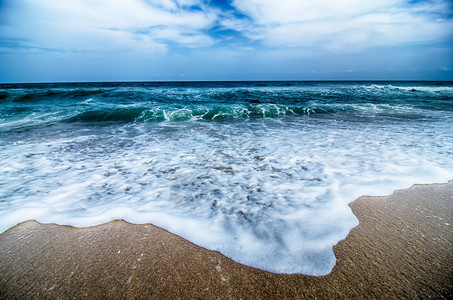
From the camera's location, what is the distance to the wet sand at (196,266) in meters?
1.40

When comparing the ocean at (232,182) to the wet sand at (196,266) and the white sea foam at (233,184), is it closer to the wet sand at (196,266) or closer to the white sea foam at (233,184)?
the white sea foam at (233,184)

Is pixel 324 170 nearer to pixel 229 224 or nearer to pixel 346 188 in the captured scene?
pixel 346 188

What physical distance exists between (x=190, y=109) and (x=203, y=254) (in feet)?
30.3

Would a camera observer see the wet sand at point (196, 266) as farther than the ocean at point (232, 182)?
No

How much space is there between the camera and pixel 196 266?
63.7 inches

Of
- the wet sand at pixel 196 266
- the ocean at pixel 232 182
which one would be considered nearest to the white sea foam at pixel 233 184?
the ocean at pixel 232 182

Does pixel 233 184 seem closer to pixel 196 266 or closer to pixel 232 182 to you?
pixel 232 182

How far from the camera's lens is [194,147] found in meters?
4.55

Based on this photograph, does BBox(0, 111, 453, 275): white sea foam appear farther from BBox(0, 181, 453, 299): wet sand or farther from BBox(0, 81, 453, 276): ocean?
BBox(0, 181, 453, 299): wet sand

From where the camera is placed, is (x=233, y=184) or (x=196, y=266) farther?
(x=233, y=184)

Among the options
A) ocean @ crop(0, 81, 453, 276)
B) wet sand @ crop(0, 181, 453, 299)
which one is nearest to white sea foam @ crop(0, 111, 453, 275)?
ocean @ crop(0, 81, 453, 276)

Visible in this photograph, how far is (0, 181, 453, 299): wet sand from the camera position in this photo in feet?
4.60

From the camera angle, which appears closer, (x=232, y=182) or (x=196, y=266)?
(x=196, y=266)

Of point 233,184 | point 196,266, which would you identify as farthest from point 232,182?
point 196,266
